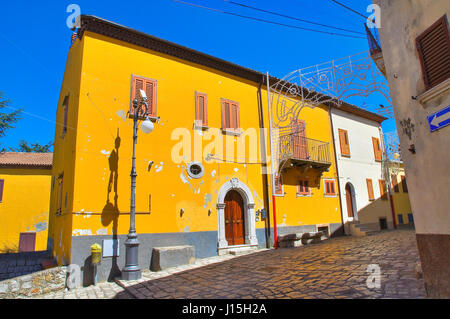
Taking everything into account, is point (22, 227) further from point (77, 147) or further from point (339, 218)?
point (339, 218)

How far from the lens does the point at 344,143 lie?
665 inches

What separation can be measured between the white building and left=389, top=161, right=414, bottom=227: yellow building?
152 centimetres

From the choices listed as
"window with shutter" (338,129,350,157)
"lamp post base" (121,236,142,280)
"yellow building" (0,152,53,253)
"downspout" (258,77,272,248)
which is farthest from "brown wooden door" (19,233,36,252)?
"window with shutter" (338,129,350,157)

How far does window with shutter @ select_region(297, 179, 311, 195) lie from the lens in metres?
13.8

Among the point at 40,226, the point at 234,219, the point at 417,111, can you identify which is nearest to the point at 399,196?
the point at 234,219

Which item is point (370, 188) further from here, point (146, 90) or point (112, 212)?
point (112, 212)

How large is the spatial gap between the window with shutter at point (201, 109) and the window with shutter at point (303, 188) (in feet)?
18.3

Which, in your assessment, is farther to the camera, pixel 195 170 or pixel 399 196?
pixel 399 196

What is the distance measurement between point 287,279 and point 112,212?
5462 millimetres

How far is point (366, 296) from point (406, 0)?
5002mm

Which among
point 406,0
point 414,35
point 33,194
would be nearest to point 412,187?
point 414,35

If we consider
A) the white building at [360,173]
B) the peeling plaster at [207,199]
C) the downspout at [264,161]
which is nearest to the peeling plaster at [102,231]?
the peeling plaster at [207,199]

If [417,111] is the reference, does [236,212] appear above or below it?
below

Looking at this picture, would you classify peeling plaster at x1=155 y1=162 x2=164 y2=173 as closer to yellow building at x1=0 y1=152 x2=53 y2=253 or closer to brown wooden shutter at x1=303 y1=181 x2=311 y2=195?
brown wooden shutter at x1=303 y1=181 x2=311 y2=195
